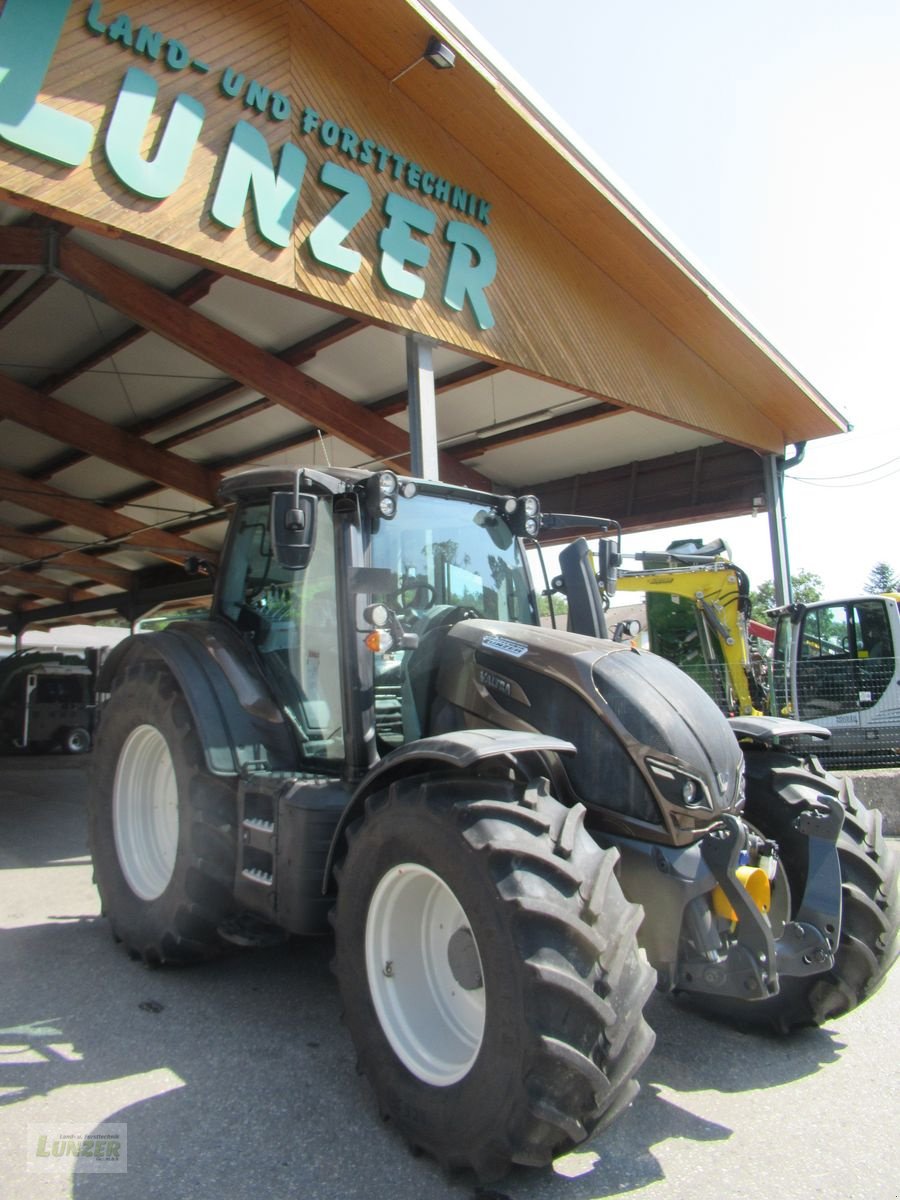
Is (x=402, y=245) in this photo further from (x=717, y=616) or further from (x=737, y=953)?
(x=717, y=616)

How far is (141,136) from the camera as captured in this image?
18.2 feet

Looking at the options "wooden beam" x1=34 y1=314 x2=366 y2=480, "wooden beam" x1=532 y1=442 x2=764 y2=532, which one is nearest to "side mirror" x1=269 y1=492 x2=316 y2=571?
"wooden beam" x1=34 y1=314 x2=366 y2=480

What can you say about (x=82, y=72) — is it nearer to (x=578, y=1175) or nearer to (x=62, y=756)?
(x=578, y=1175)

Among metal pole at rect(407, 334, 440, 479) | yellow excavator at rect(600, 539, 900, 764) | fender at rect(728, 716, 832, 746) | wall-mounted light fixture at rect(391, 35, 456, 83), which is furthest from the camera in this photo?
yellow excavator at rect(600, 539, 900, 764)

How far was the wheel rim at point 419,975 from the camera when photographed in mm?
2832

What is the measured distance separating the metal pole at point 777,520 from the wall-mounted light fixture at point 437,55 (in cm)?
696

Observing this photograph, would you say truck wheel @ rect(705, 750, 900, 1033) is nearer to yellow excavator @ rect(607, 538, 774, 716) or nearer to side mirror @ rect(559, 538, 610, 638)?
side mirror @ rect(559, 538, 610, 638)

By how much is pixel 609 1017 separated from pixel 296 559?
1819 millimetres

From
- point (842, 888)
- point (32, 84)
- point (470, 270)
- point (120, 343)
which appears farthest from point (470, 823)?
point (120, 343)

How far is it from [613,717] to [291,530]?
1.32 meters

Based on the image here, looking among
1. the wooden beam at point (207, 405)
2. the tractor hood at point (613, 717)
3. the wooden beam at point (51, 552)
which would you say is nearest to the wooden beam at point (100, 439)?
the wooden beam at point (207, 405)

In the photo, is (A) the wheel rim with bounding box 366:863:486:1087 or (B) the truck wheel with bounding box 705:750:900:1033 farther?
(B) the truck wheel with bounding box 705:750:900:1033

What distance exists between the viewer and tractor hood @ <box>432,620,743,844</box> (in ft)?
9.66

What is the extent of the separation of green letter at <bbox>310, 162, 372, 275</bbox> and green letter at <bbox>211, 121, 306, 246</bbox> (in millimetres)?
233
